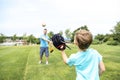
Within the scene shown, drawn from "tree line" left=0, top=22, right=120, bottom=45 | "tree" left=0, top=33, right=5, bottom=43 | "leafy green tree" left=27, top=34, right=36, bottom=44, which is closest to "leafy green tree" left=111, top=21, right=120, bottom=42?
"tree line" left=0, top=22, right=120, bottom=45

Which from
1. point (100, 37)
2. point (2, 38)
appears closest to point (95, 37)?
point (100, 37)

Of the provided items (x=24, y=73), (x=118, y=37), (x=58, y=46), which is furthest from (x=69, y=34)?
(x=58, y=46)

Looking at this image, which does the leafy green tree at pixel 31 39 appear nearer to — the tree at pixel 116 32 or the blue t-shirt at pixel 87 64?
the tree at pixel 116 32

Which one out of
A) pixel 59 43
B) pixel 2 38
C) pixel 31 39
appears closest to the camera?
pixel 59 43

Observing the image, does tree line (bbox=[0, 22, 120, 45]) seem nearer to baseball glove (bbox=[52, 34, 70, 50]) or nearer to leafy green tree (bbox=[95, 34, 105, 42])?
leafy green tree (bbox=[95, 34, 105, 42])

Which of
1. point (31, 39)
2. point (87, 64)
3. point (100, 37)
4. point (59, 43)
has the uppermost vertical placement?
point (59, 43)

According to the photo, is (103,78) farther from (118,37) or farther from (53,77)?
(118,37)

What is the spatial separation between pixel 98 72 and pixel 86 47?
515 millimetres

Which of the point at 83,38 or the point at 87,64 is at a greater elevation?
the point at 83,38

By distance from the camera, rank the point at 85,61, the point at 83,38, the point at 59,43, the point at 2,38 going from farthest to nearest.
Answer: the point at 2,38 → the point at 59,43 → the point at 85,61 → the point at 83,38

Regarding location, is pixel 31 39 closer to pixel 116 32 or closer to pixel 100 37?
pixel 100 37

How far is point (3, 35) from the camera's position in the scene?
313 ft

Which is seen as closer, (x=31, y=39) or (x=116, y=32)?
(x=116, y=32)

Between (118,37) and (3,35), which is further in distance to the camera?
(3,35)
